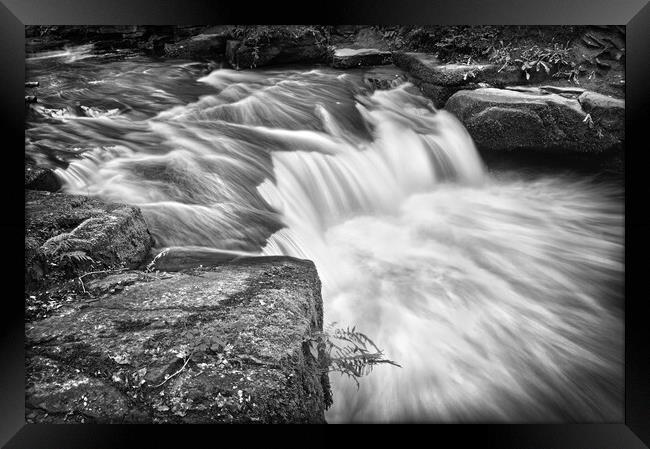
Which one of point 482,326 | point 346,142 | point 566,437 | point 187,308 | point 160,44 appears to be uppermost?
point 160,44

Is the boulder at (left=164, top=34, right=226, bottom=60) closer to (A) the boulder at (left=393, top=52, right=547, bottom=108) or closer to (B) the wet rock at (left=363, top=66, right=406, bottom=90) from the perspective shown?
(B) the wet rock at (left=363, top=66, right=406, bottom=90)

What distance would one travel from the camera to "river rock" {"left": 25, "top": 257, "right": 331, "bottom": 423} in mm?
2162

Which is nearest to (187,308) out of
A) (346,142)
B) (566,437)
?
(346,142)

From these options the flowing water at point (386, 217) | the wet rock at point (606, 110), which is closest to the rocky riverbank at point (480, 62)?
the wet rock at point (606, 110)

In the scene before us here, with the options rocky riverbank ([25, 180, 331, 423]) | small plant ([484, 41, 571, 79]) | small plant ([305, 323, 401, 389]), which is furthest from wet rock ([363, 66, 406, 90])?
small plant ([305, 323, 401, 389])

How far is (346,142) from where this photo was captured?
3.44 metres

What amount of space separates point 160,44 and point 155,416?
224cm

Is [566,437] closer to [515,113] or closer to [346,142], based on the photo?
[515,113]

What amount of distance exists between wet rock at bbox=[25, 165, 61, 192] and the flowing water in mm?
83

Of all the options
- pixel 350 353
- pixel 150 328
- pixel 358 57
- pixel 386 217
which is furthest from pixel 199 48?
pixel 350 353

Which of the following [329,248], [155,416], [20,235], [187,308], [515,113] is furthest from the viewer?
[515,113]

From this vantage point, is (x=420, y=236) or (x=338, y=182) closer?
(x=420, y=236)
